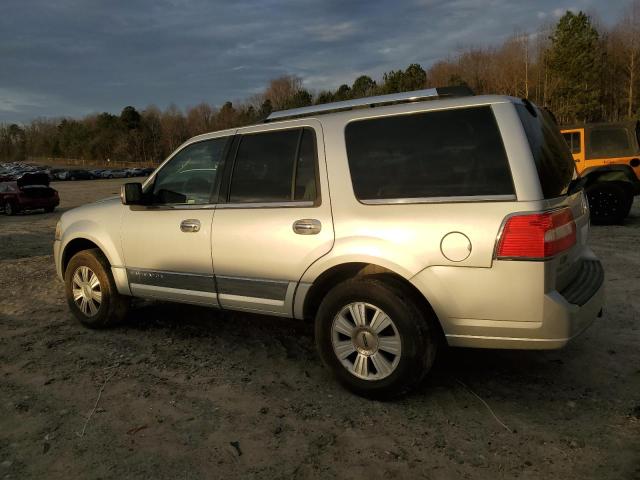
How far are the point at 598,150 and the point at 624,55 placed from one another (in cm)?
4748

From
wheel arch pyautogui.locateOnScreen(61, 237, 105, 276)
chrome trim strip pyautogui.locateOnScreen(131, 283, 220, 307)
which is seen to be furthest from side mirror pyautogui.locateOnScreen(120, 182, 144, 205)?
wheel arch pyautogui.locateOnScreen(61, 237, 105, 276)

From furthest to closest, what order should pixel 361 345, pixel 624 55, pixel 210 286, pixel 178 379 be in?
pixel 624 55 < pixel 210 286 < pixel 178 379 < pixel 361 345

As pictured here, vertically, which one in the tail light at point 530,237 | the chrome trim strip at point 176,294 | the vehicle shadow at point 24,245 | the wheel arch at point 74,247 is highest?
the tail light at point 530,237

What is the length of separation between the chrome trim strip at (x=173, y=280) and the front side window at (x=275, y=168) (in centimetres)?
70

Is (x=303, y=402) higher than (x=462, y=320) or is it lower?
lower

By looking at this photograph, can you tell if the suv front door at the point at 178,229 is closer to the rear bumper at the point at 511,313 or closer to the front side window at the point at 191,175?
the front side window at the point at 191,175

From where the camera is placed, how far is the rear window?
296 centimetres

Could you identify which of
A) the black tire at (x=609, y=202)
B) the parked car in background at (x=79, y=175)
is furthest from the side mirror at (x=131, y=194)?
the parked car in background at (x=79, y=175)

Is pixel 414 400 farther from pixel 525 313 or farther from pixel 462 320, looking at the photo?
pixel 525 313

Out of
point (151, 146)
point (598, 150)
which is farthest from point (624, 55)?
point (151, 146)

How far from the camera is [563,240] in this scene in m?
2.99

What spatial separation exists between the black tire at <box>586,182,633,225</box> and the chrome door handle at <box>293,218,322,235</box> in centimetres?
859

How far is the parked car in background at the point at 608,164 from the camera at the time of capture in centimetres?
1001

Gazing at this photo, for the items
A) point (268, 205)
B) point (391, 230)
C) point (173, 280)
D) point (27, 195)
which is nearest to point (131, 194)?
point (173, 280)
